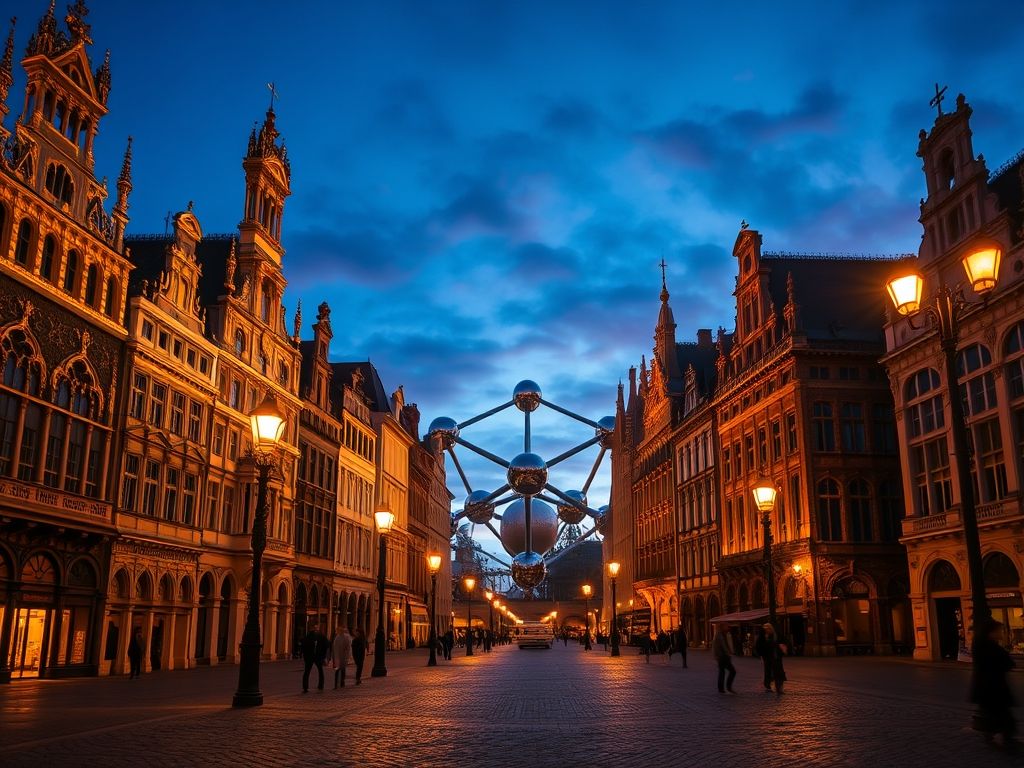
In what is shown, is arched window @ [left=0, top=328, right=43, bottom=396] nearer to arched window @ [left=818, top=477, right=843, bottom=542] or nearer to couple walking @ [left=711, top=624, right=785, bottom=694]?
couple walking @ [left=711, top=624, right=785, bottom=694]

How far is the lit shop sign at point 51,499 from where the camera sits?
30.0m

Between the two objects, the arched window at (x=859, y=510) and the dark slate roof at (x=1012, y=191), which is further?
the arched window at (x=859, y=510)

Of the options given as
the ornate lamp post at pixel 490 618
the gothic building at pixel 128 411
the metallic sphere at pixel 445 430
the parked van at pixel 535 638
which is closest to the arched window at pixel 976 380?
the gothic building at pixel 128 411

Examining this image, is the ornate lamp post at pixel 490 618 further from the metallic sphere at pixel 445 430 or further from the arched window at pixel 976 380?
the arched window at pixel 976 380

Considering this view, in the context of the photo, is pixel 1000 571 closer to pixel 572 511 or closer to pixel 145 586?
pixel 145 586

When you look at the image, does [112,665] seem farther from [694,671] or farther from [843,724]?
[843,724]

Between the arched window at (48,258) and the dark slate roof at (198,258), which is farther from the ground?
the dark slate roof at (198,258)

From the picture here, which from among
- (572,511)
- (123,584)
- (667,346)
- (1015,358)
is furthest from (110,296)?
(572,511)

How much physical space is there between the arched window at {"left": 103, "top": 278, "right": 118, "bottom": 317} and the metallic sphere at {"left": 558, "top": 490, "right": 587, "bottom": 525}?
14757cm

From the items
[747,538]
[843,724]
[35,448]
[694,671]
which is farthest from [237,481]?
[843,724]

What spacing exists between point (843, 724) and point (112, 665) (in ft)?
97.2

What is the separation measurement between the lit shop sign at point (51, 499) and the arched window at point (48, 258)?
738 centimetres

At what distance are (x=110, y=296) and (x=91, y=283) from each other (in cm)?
127

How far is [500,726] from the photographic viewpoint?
16484 mm
